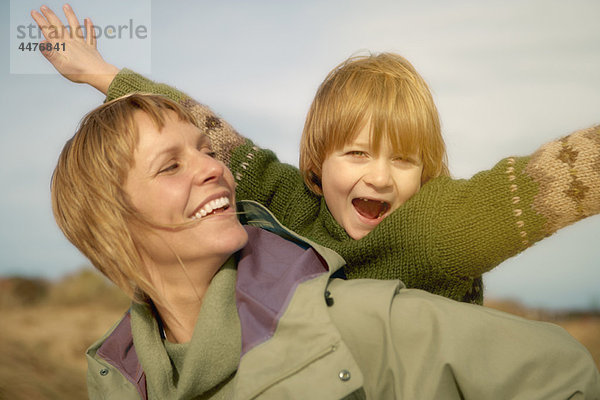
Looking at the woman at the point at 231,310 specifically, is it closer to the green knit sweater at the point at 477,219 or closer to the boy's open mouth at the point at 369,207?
the green knit sweater at the point at 477,219

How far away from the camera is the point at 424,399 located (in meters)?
1.43

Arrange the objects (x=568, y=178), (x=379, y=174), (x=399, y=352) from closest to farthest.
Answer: (x=399, y=352) < (x=568, y=178) < (x=379, y=174)

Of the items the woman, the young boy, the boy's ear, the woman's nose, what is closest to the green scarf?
the woman

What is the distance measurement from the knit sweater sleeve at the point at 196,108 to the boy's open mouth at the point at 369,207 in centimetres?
57

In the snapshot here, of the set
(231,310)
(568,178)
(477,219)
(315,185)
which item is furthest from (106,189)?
(568,178)

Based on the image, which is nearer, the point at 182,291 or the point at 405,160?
the point at 182,291

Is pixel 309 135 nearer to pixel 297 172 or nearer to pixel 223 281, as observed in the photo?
pixel 297 172

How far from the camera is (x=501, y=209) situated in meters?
1.79

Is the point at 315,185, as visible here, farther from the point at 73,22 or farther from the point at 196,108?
the point at 73,22

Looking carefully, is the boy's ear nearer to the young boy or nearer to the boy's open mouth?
the young boy

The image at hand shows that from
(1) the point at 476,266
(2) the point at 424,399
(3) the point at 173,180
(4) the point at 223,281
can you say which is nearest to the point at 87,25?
(3) the point at 173,180

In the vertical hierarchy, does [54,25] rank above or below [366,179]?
above

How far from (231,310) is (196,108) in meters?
1.00

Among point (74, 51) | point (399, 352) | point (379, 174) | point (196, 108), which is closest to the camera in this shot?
point (399, 352)
